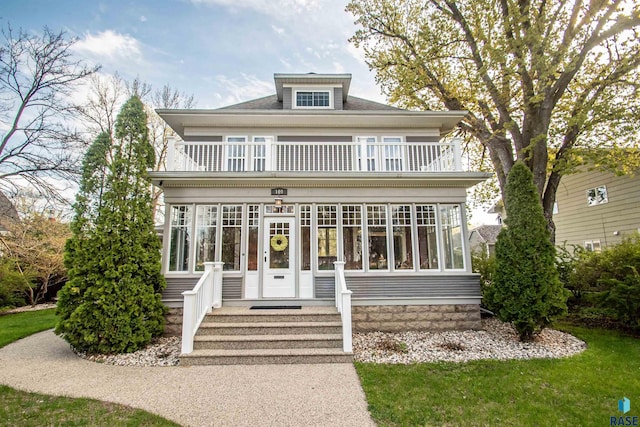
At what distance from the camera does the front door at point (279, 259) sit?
7.50 metres

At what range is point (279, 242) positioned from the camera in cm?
776

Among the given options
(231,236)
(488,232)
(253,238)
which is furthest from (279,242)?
(488,232)

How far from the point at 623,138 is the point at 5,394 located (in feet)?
54.6

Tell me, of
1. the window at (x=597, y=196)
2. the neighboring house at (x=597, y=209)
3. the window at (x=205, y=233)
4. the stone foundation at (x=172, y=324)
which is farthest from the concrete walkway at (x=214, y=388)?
the window at (x=597, y=196)

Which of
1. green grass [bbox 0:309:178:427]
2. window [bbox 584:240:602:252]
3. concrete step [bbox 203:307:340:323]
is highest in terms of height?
window [bbox 584:240:602:252]

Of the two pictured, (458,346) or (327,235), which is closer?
(458,346)

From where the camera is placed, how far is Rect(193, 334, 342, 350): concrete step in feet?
18.3

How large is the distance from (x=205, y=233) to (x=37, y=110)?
6920 mm

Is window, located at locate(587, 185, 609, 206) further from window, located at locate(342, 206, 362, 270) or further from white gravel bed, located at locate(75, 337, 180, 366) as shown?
white gravel bed, located at locate(75, 337, 180, 366)

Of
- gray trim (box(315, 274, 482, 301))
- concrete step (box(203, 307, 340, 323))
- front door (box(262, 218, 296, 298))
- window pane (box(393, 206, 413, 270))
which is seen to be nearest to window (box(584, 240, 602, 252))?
gray trim (box(315, 274, 482, 301))

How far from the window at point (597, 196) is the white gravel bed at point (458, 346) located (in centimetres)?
1052

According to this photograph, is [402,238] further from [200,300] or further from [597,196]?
[597,196]

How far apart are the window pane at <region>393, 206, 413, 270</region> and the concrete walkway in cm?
344

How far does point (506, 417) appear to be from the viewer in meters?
3.47
